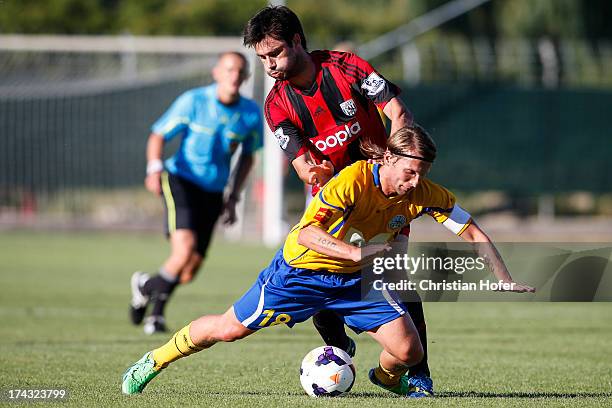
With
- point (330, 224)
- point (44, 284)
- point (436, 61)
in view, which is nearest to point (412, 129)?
point (330, 224)

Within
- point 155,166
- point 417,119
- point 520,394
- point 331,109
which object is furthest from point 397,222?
point 417,119

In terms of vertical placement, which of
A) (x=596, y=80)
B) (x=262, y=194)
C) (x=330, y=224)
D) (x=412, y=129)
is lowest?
(x=262, y=194)

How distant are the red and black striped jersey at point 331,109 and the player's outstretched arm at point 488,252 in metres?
0.85

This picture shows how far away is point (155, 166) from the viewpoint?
984cm

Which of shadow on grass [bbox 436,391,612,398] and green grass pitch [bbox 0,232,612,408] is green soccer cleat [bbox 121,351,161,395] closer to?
green grass pitch [bbox 0,232,612,408]

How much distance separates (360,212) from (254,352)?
2.84m

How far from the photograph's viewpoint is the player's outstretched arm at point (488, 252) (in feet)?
19.5

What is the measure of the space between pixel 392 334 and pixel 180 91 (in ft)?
54.9

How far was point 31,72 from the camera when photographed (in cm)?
2209

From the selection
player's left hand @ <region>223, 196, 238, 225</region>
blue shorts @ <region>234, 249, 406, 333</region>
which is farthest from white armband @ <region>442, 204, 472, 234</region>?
player's left hand @ <region>223, 196, 238, 225</region>

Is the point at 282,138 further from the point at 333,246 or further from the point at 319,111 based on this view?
the point at 333,246

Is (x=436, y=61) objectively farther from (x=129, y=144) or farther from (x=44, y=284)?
(x=44, y=284)

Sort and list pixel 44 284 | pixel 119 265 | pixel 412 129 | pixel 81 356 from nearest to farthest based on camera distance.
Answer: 1. pixel 412 129
2. pixel 81 356
3. pixel 44 284
4. pixel 119 265

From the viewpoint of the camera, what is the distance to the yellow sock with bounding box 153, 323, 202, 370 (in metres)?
6.20
